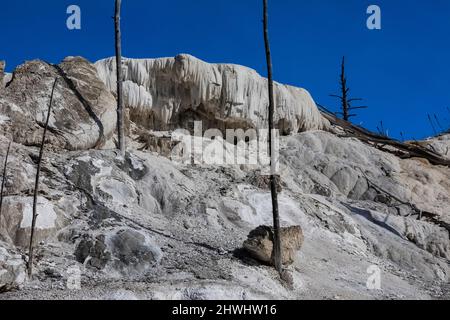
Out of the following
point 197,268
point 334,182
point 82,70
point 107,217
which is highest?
point 82,70

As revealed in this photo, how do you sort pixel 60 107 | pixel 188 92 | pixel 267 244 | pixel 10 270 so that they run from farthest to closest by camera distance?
pixel 188 92
pixel 60 107
pixel 267 244
pixel 10 270

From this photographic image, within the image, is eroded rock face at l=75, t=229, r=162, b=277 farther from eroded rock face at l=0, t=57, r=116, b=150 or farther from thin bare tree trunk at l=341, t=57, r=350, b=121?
thin bare tree trunk at l=341, t=57, r=350, b=121

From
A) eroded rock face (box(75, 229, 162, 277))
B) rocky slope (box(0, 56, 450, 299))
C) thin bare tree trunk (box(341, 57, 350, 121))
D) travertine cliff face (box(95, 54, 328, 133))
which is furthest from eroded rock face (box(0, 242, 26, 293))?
thin bare tree trunk (box(341, 57, 350, 121))

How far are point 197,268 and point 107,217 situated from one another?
82.9 inches

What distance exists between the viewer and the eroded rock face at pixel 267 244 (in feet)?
34.2

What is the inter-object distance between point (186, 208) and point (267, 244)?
2487mm

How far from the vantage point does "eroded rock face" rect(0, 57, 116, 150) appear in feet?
41.8

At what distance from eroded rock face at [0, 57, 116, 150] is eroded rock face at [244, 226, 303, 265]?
4.73 m

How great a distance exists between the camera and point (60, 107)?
13.6 m

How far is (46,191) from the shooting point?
10836 mm

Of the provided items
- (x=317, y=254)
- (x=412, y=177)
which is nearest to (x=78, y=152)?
(x=317, y=254)

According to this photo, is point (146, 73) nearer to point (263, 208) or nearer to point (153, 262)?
point (263, 208)

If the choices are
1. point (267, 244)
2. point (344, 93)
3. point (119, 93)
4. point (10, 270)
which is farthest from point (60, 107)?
point (344, 93)

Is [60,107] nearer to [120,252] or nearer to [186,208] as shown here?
[186,208]
